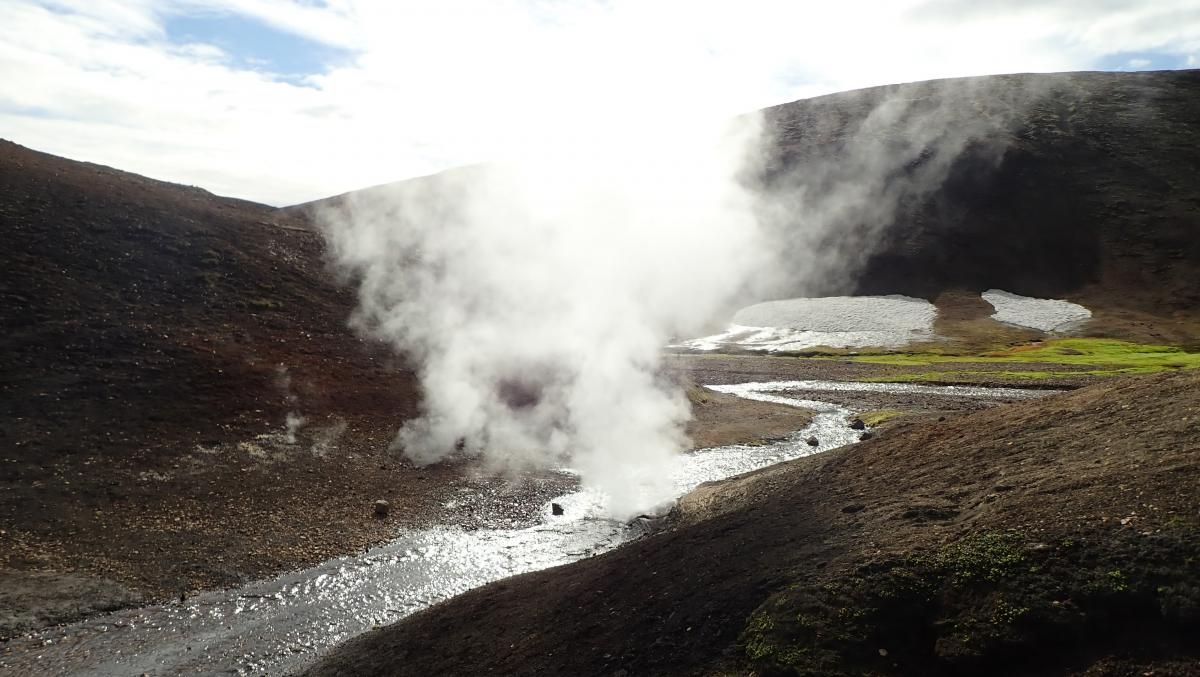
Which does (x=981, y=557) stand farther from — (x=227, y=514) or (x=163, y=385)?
(x=163, y=385)

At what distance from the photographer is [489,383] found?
37688mm

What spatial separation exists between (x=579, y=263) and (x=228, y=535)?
35990mm

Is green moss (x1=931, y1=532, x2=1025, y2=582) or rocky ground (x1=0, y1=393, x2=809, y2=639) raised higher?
green moss (x1=931, y1=532, x2=1025, y2=582)

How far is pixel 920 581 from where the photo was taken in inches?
450

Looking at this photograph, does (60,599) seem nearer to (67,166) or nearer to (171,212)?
(171,212)

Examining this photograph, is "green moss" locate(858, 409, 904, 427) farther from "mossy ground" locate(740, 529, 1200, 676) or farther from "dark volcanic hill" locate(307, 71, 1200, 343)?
"dark volcanic hill" locate(307, 71, 1200, 343)

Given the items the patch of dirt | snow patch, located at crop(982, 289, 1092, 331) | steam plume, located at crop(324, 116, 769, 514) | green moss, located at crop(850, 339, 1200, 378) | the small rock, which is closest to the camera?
the small rock

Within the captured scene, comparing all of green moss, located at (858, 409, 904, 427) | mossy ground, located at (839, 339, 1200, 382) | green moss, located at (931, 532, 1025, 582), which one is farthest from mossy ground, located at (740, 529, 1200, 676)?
mossy ground, located at (839, 339, 1200, 382)

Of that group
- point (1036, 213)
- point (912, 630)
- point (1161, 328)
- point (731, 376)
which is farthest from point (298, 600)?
point (1036, 213)

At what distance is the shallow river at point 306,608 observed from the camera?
1577 cm

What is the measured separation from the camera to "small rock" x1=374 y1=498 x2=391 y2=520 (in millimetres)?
25359

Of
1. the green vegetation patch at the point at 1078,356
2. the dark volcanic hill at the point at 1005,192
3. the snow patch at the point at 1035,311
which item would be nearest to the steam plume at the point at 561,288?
the dark volcanic hill at the point at 1005,192

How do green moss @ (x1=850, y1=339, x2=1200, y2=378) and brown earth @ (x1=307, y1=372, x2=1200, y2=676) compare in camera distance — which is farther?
green moss @ (x1=850, y1=339, x2=1200, y2=378)

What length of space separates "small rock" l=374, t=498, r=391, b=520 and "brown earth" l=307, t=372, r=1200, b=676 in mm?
8647
